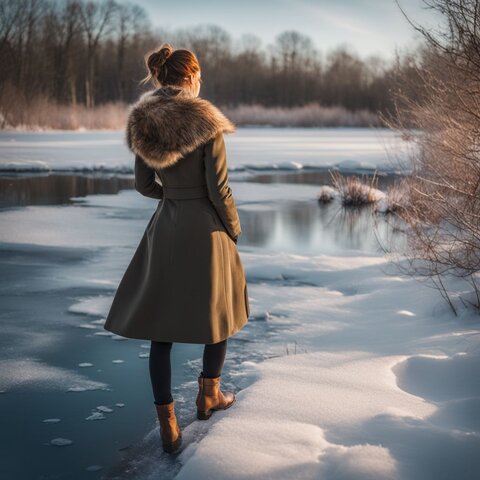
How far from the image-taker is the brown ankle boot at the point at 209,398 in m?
3.00

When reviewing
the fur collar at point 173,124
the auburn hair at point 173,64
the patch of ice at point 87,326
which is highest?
the auburn hair at point 173,64

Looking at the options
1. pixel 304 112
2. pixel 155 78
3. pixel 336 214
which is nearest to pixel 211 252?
pixel 155 78

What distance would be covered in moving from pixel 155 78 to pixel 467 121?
2564 millimetres

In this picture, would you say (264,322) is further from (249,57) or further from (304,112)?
(249,57)

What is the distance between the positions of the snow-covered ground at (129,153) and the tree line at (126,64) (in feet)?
19.4

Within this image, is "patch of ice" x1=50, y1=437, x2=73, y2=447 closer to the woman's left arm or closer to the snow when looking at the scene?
the snow

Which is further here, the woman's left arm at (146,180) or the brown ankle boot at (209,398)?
the brown ankle boot at (209,398)

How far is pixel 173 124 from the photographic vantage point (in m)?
2.65

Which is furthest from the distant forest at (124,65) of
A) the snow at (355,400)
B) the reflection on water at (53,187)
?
the snow at (355,400)

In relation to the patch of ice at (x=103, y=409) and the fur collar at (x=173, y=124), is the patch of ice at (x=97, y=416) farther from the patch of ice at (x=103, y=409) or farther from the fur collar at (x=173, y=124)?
the fur collar at (x=173, y=124)

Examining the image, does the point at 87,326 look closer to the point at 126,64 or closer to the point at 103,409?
the point at 103,409

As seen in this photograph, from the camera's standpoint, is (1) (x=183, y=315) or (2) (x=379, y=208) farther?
(2) (x=379, y=208)

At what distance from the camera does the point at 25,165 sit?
58.1ft

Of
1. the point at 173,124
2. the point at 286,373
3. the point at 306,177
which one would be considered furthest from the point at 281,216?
the point at 173,124
